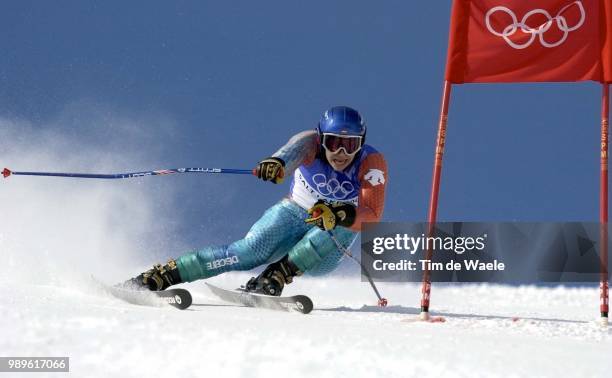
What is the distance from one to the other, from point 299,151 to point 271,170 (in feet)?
1.63

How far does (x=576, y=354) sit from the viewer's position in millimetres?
4242

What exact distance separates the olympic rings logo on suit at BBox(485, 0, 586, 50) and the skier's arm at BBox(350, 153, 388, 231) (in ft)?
4.94

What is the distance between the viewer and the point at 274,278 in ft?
22.7

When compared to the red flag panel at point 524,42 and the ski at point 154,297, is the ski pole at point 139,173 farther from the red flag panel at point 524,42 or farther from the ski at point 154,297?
the red flag panel at point 524,42

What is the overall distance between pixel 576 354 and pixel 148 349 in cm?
224

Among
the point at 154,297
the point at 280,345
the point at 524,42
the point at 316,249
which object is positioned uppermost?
the point at 524,42

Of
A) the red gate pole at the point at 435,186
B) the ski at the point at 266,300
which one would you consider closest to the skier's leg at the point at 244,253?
the ski at the point at 266,300

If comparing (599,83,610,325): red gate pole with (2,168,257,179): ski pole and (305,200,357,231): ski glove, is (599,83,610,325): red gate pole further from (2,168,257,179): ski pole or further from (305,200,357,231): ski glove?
(2,168,257,179): ski pole

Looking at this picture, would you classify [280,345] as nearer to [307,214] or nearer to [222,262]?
[222,262]

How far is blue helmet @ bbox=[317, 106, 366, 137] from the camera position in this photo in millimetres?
6906

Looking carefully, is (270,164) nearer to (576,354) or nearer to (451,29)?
(451,29)

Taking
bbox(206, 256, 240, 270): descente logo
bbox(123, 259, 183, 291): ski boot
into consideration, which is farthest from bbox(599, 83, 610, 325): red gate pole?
bbox(123, 259, 183, 291): ski boot

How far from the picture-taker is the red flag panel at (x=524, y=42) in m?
6.40

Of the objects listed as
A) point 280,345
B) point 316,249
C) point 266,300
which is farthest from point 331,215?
point 280,345
